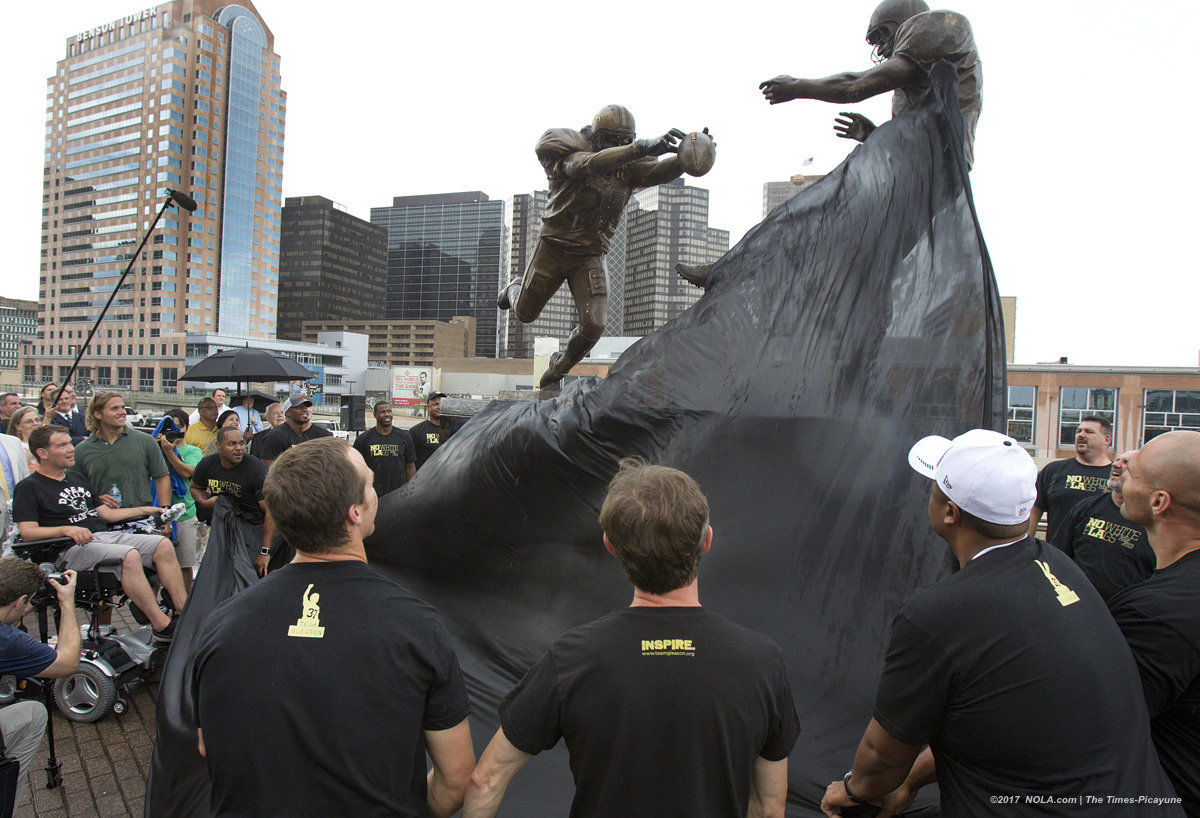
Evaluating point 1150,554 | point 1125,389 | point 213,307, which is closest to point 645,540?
point 1150,554

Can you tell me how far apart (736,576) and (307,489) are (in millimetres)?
1651

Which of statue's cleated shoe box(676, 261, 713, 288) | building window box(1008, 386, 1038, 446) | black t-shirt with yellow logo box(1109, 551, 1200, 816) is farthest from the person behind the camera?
building window box(1008, 386, 1038, 446)

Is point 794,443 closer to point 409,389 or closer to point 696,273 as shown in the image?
point 696,273

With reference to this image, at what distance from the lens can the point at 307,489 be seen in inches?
59.7

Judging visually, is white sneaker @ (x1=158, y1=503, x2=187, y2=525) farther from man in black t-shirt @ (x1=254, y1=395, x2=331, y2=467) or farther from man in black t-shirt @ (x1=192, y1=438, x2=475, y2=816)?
man in black t-shirt @ (x1=192, y1=438, x2=475, y2=816)

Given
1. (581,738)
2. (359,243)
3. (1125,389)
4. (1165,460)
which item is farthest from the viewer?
(359,243)

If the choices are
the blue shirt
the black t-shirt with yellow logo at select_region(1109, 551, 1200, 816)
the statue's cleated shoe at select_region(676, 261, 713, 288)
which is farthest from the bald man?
the blue shirt

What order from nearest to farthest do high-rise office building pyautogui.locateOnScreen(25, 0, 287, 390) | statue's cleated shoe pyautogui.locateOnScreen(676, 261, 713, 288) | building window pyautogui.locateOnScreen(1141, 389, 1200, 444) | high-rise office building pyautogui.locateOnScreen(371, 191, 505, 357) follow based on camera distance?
1. statue's cleated shoe pyautogui.locateOnScreen(676, 261, 713, 288)
2. building window pyautogui.locateOnScreen(1141, 389, 1200, 444)
3. high-rise office building pyautogui.locateOnScreen(25, 0, 287, 390)
4. high-rise office building pyautogui.locateOnScreen(371, 191, 505, 357)

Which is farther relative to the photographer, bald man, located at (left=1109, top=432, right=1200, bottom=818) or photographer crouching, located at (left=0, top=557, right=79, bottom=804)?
photographer crouching, located at (left=0, top=557, right=79, bottom=804)

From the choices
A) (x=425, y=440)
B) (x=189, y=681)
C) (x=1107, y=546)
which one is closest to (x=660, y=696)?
(x=189, y=681)

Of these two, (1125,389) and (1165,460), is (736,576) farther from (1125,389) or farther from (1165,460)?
(1125,389)

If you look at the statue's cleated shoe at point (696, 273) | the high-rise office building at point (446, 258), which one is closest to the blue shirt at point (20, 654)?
the statue's cleated shoe at point (696, 273)

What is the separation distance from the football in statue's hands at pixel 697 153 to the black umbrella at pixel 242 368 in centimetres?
630

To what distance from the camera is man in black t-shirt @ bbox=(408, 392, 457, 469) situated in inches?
264
